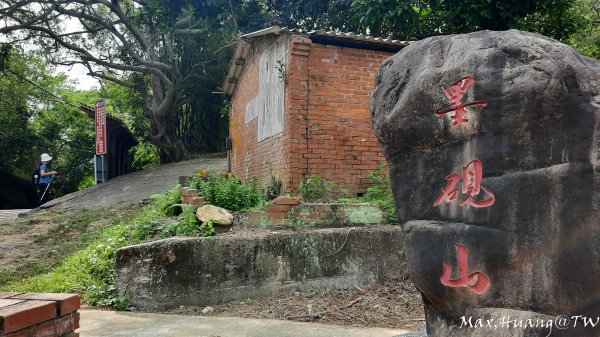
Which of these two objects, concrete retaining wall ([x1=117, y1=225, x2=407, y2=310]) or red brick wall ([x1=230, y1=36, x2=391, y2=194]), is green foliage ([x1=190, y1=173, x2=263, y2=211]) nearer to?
red brick wall ([x1=230, y1=36, x2=391, y2=194])

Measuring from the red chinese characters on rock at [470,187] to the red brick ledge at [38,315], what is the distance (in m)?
1.99

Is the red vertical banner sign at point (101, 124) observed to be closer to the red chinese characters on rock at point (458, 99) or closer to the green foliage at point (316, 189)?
the green foliage at point (316, 189)

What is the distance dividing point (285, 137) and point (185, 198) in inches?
76.5

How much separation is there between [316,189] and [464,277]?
374cm

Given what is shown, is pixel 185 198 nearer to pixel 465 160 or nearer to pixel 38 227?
pixel 38 227

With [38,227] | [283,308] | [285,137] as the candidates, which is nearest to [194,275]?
[283,308]

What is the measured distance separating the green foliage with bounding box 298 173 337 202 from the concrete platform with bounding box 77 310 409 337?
6.35ft

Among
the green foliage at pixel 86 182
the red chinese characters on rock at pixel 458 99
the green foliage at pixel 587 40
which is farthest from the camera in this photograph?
the green foliage at pixel 86 182

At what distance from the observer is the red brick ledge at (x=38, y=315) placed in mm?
1803

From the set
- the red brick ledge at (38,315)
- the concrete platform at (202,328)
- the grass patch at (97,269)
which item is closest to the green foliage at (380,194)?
the concrete platform at (202,328)

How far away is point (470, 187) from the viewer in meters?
2.71

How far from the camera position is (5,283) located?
6.46m

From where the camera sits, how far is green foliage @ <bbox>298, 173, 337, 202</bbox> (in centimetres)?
633

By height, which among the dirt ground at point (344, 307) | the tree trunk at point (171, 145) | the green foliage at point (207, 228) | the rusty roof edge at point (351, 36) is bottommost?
the dirt ground at point (344, 307)
